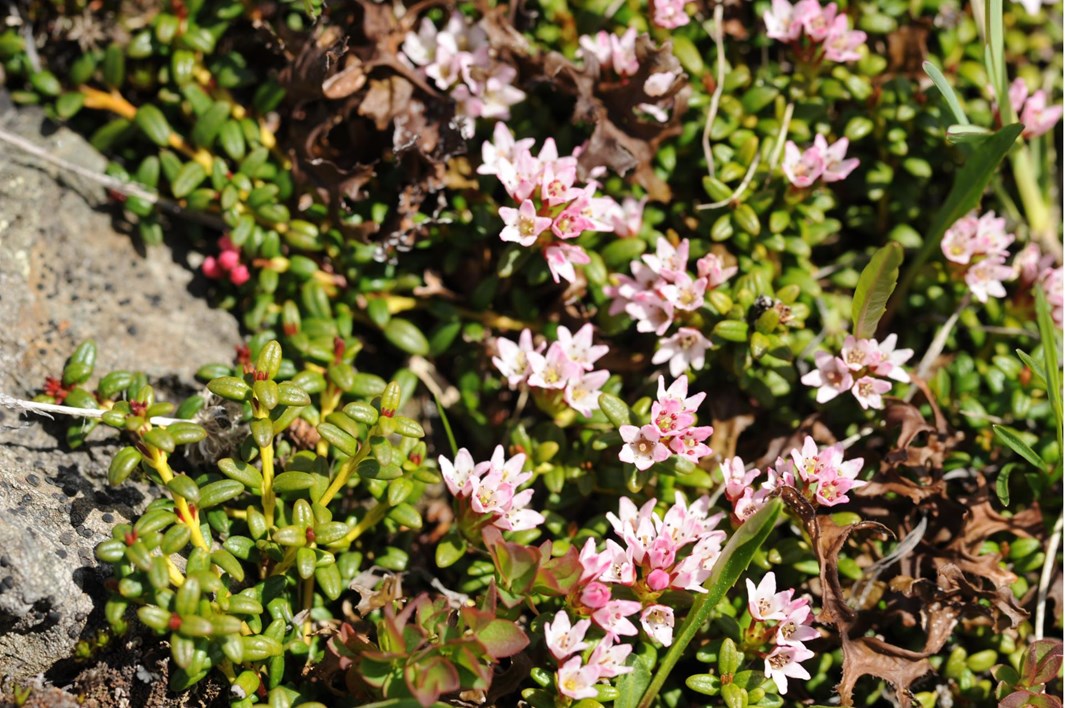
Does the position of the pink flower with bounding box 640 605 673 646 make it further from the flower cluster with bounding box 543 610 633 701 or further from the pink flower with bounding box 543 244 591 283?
the pink flower with bounding box 543 244 591 283

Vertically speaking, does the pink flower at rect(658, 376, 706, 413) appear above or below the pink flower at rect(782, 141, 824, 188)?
below

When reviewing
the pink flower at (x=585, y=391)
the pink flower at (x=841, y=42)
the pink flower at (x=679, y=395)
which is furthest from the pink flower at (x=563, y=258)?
the pink flower at (x=841, y=42)

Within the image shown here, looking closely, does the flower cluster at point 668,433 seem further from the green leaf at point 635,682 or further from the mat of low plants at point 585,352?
the green leaf at point 635,682

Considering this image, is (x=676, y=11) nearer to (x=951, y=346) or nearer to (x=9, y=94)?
(x=951, y=346)

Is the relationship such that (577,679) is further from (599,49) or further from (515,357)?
(599,49)

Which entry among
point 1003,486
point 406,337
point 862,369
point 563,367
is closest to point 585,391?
point 563,367

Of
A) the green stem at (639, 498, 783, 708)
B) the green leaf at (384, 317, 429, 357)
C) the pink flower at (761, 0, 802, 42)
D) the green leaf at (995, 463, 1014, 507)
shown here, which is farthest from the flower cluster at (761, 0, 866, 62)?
the green stem at (639, 498, 783, 708)

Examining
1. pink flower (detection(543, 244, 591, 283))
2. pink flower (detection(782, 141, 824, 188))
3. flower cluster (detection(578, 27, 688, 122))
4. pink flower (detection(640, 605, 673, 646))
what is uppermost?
flower cluster (detection(578, 27, 688, 122))
